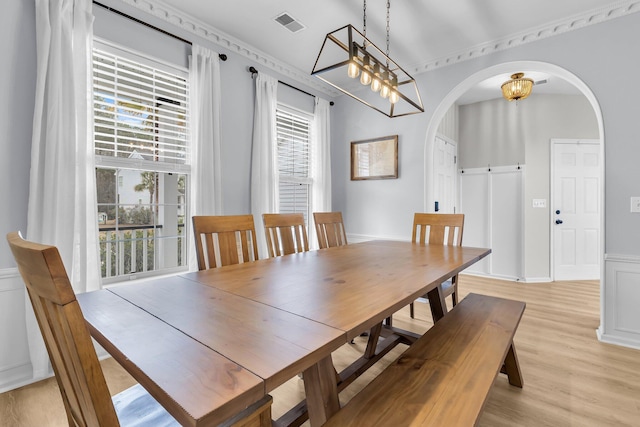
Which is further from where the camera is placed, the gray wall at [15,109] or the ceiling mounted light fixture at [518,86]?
the ceiling mounted light fixture at [518,86]

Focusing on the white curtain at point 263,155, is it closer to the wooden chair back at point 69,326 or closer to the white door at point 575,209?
the wooden chair back at point 69,326

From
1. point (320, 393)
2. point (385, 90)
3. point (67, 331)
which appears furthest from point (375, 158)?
point (67, 331)

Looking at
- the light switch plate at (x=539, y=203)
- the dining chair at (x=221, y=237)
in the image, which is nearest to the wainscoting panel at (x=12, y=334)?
the dining chair at (x=221, y=237)

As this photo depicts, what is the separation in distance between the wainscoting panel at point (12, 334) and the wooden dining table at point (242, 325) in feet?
4.30

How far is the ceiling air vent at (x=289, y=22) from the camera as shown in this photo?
2.75m

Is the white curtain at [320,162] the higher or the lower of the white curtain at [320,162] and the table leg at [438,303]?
the higher

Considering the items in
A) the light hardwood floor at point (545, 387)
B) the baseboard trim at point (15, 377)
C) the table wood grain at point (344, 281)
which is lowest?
the light hardwood floor at point (545, 387)

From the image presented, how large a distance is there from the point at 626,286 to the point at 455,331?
2.09 meters

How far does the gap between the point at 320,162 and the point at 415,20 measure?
1.98 meters

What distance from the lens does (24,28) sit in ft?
6.52

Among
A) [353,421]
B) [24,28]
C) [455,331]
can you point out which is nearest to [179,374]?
[353,421]

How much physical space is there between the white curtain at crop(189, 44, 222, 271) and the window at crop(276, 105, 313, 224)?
3.38ft

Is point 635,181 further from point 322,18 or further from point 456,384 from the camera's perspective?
point 322,18

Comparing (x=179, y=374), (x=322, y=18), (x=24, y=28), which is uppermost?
(x=322, y=18)
